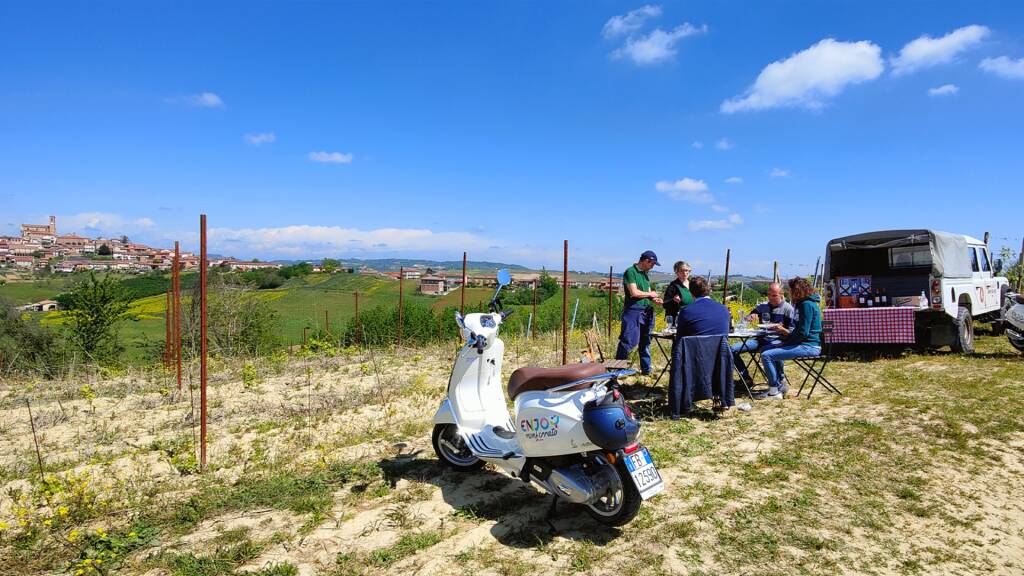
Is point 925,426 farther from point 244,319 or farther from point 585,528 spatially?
point 244,319

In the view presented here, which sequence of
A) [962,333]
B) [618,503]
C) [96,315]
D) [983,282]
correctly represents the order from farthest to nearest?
[96,315] → [983,282] → [962,333] → [618,503]

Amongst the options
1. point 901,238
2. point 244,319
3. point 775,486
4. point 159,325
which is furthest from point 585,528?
point 159,325

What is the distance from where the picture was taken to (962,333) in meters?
8.52

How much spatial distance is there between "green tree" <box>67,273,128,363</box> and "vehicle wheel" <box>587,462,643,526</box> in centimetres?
2283

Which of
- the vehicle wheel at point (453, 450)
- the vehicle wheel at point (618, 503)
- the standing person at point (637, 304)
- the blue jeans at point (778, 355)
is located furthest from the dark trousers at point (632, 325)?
the vehicle wheel at point (618, 503)

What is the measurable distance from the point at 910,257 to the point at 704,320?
6.87 metres

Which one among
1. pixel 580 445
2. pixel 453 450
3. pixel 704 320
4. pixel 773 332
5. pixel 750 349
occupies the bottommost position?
pixel 453 450

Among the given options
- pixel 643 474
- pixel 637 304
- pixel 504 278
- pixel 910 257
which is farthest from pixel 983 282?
pixel 643 474

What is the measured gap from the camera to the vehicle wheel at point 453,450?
13.4ft

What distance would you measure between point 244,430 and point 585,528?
379 cm

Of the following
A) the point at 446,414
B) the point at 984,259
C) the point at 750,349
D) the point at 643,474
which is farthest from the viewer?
the point at 984,259

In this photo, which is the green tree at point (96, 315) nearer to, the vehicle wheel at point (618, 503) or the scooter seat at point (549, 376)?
the scooter seat at point (549, 376)

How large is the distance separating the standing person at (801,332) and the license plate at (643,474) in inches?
140

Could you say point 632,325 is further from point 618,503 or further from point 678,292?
point 618,503
